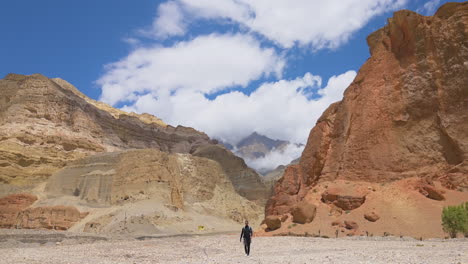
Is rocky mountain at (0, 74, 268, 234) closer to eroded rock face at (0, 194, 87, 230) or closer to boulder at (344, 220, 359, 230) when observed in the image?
eroded rock face at (0, 194, 87, 230)

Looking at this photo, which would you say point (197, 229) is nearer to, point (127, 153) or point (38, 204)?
point (127, 153)

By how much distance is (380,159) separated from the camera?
26969 millimetres

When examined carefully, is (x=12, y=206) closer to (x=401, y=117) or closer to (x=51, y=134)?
(x=51, y=134)

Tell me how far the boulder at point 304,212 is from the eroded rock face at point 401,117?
2.51m

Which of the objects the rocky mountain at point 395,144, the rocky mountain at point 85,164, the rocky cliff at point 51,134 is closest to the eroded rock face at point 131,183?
the rocky mountain at point 85,164

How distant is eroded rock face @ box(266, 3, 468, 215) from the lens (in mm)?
25922

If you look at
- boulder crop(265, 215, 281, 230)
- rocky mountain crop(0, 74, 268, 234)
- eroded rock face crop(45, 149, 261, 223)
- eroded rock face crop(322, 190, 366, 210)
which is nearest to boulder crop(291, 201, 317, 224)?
eroded rock face crop(322, 190, 366, 210)

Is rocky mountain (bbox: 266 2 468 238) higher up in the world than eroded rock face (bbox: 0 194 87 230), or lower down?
higher up

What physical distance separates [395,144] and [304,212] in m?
7.29

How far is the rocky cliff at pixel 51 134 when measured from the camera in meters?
66.1

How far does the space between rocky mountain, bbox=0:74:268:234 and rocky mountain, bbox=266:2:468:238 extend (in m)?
34.3

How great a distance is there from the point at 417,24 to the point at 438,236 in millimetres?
14695

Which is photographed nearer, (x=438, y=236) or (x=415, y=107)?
(x=438, y=236)

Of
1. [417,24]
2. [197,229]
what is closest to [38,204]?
[197,229]
